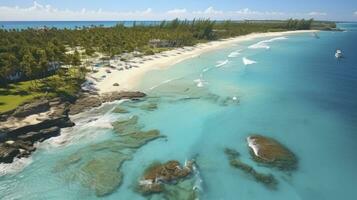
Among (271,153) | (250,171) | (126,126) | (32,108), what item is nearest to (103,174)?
(126,126)

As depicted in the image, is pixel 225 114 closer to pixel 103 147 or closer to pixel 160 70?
pixel 103 147

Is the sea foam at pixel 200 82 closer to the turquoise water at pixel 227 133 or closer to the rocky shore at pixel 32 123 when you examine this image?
the turquoise water at pixel 227 133

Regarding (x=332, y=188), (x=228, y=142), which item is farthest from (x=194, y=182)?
(x=332, y=188)

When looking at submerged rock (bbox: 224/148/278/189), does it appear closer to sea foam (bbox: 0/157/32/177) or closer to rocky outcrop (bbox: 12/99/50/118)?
sea foam (bbox: 0/157/32/177)

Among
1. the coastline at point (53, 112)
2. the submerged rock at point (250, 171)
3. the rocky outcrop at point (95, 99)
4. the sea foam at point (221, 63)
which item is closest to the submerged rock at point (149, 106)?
the rocky outcrop at point (95, 99)

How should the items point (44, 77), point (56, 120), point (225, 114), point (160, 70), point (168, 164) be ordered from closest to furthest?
point (168, 164) → point (56, 120) → point (225, 114) → point (44, 77) → point (160, 70)

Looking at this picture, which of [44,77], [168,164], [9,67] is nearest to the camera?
[168,164]

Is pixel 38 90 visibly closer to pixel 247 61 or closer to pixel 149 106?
pixel 149 106
